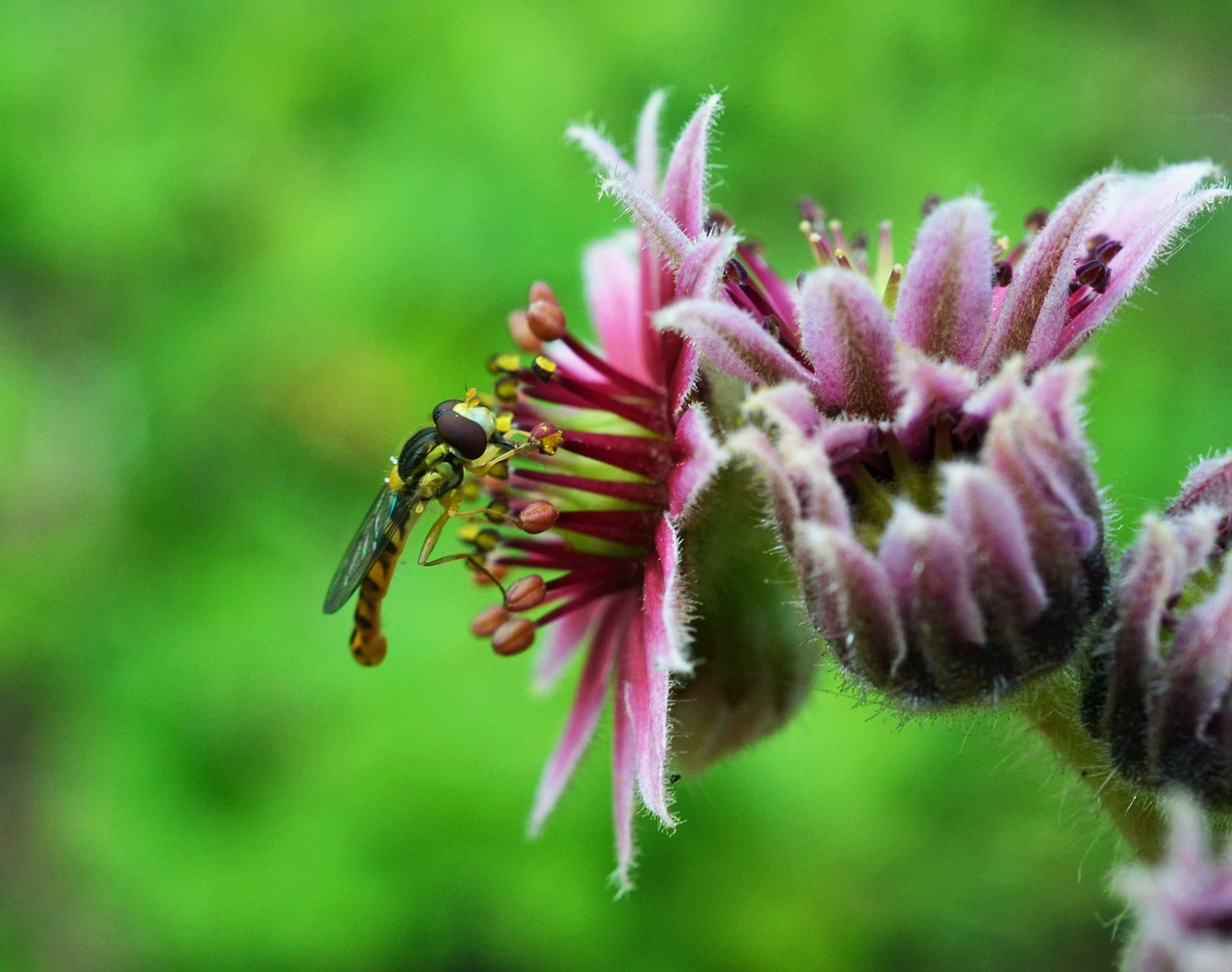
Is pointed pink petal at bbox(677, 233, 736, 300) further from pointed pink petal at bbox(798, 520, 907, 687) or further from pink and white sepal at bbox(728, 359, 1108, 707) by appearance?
pointed pink petal at bbox(798, 520, 907, 687)

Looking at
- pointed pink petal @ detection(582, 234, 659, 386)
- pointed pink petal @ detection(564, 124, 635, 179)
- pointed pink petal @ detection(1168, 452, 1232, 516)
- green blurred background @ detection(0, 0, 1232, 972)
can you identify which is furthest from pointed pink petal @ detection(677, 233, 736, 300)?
green blurred background @ detection(0, 0, 1232, 972)

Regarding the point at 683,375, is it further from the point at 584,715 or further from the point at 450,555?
the point at 584,715

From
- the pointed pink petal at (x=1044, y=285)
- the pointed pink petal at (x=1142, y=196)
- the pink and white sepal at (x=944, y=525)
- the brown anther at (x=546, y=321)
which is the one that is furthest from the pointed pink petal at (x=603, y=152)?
the pointed pink petal at (x=1142, y=196)

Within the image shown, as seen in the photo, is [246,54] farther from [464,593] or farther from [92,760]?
[92,760]

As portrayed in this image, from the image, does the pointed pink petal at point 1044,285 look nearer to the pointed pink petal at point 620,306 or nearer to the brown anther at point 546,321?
the pointed pink petal at point 620,306

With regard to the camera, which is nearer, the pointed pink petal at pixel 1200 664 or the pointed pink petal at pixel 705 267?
the pointed pink petal at pixel 1200 664

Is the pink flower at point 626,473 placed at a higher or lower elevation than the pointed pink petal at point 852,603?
higher

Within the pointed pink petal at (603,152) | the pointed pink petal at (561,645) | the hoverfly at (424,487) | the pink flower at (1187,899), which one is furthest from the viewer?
the pointed pink petal at (561,645)
